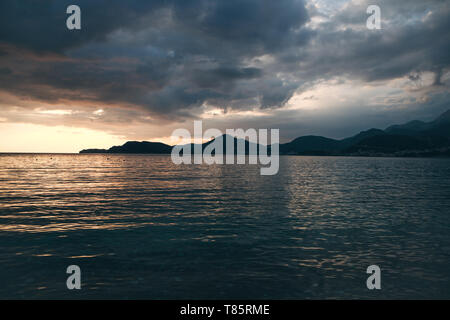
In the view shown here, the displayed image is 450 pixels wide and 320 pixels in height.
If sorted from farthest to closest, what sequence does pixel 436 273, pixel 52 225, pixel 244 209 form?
pixel 244 209
pixel 52 225
pixel 436 273

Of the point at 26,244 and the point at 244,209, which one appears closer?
the point at 26,244

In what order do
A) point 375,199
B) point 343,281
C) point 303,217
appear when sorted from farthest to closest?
point 375,199 → point 303,217 → point 343,281

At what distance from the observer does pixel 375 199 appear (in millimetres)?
38062

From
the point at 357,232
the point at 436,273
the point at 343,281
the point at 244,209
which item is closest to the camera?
the point at 343,281

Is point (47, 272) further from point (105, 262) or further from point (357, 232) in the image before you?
point (357, 232)

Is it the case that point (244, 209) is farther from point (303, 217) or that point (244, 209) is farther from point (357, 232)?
point (357, 232)

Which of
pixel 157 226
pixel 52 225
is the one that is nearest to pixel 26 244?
pixel 52 225

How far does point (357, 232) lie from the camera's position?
21.0m
